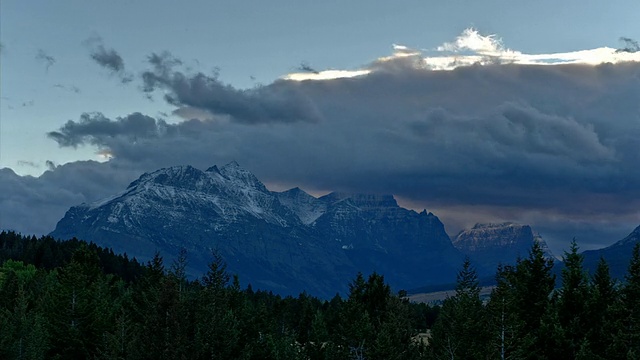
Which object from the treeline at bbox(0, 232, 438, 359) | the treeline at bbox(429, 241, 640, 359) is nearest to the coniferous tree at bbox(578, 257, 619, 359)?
the treeline at bbox(429, 241, 640, 359)

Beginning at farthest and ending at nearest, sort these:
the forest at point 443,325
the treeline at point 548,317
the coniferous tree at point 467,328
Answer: the coniferous tree at point 467,328
the forest at point 443,325
the treeline at point 548,317

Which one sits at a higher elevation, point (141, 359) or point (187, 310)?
point (187, 310)

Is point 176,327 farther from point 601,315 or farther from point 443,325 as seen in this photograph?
point 601,315

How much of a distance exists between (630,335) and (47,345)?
73.5 metres

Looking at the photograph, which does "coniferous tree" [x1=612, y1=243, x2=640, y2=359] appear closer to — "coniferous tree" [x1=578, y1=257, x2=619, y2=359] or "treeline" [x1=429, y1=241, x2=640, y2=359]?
"treeline" [x1=429, y1=241, x2=640, y2=359]

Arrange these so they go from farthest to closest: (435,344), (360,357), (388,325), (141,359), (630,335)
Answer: (435,344), (360,357), (388,325), (141,359), (630,335)

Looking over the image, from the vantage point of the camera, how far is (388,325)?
96.9 meters

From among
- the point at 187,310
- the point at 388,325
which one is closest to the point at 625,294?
the point at 388,325

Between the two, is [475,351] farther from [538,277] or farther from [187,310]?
[187,310]

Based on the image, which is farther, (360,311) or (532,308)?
(360,311)

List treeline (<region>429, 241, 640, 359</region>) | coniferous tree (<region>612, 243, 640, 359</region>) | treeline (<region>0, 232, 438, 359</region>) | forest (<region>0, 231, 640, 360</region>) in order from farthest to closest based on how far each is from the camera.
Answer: treeline (<region>0, 232, 438, 359</region>)
forest (<region>0, 231, 640, 360</region>)
coniferous tree (<region>612, 243, 640, 359</region>)
treeline (<region>429, 241, 640, 359</region>)

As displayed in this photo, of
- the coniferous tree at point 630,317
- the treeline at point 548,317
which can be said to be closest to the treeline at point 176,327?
the treeline at point 548,317

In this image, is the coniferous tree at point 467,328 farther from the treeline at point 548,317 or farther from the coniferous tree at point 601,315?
the coniferous tree at point 601,315

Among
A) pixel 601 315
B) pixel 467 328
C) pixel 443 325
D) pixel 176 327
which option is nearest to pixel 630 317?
pixel 601 315
